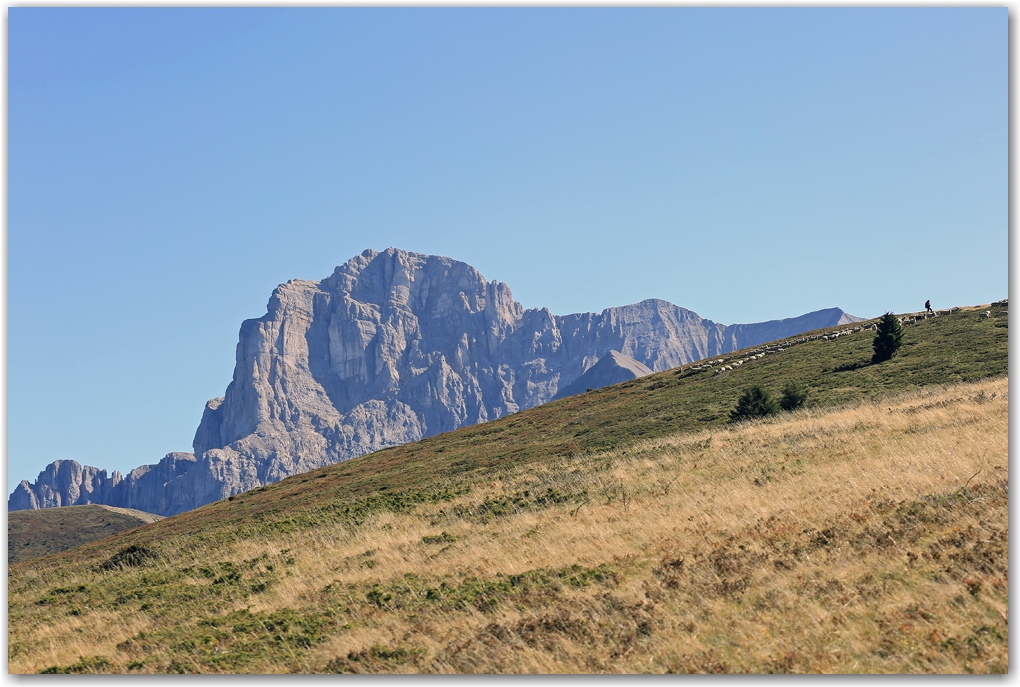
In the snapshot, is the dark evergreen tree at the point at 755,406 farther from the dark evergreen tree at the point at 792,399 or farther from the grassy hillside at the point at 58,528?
the grassy hillside at the point at 58,528

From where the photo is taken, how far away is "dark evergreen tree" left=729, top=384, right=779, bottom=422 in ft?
140

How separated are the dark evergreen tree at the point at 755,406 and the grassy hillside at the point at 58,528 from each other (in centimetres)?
7441

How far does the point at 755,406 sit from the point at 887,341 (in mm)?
17066

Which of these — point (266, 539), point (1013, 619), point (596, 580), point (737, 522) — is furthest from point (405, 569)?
point (1013, 619)

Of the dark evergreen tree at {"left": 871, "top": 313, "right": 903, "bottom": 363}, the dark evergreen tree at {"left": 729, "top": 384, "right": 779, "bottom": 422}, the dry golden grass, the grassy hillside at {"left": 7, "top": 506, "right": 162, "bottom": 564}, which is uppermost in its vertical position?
the dark evergreen tree at {"left": 871, "top": 313, "right": 903, "bottom": 363}

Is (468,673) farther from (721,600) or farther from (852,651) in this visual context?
(852,651)

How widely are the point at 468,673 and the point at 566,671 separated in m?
1.57

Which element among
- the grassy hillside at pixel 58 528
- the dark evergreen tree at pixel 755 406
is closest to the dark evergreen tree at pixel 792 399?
the dark evergreen tree at pixel 755 406

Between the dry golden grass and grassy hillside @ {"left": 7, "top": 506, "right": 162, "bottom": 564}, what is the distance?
82.0 metres

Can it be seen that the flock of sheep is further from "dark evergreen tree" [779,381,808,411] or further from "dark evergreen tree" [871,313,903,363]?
"dark evergreen tree" [779,381,808,411]

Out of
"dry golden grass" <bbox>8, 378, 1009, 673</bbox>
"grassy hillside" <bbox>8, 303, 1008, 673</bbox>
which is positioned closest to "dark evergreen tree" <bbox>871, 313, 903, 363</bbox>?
"grassy hillside" <bbox>8, 303, 1008, 673</bbox>

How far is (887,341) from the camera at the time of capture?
180ft

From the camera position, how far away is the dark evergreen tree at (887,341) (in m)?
54.9

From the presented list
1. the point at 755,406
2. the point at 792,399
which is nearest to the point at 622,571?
the point at 755,406
